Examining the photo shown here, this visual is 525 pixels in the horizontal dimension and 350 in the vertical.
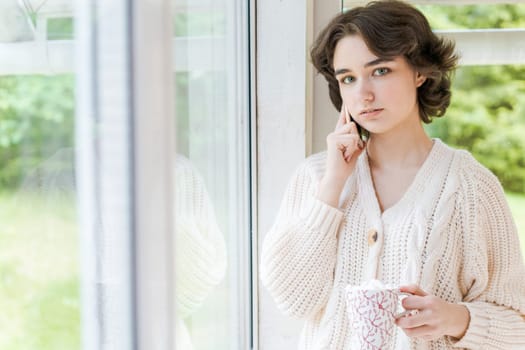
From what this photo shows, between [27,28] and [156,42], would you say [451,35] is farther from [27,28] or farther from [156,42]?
[27,28]

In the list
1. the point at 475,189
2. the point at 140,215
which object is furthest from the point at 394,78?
the point at 140,215

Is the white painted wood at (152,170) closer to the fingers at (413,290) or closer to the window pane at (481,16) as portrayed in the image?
the fingers at (413,290)

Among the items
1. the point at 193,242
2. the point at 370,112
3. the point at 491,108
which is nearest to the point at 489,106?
the point at 491,108

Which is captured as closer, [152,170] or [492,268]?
[152,170]

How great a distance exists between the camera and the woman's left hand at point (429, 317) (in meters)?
1.26

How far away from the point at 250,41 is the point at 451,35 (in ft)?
1.68

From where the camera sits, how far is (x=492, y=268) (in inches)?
55.2

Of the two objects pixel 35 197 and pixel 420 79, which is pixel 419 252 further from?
pixel 35 197

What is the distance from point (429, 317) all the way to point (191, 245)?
0.45 metres

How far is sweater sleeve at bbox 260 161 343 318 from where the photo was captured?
1.43 meters

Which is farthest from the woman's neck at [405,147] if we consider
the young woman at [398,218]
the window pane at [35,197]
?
the window pane at [35,197]

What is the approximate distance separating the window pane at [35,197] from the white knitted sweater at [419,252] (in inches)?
28.1

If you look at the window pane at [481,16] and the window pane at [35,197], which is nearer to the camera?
the window pane at [35,197]

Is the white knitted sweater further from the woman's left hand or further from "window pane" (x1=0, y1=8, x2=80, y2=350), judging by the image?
"window pane" (x1=0, y1=8, x2=80, y2=350)
